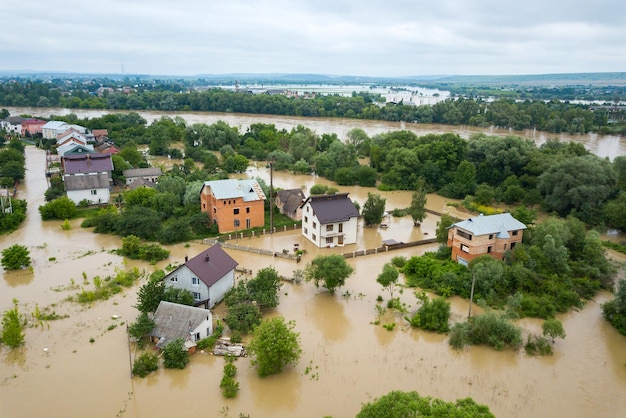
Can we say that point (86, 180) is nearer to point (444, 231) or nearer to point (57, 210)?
point (57, 210)

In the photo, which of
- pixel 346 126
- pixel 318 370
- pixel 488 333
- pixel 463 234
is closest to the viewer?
pixel 318 370

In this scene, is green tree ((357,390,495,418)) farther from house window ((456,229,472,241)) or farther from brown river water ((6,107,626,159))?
brown river water ((6,107,626,159))

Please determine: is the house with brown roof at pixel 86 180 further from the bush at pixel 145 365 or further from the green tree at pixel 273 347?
the green tree at pixel 273 347

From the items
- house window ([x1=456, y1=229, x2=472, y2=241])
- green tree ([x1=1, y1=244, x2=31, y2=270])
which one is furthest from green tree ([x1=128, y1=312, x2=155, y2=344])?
house window ([x1=456, y1=229, x2=472, y2=241])

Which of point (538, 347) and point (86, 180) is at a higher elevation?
point (86, 180)

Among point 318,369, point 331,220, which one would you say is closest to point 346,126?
point 331,220

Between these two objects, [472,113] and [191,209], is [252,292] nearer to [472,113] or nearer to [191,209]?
[191,209]
